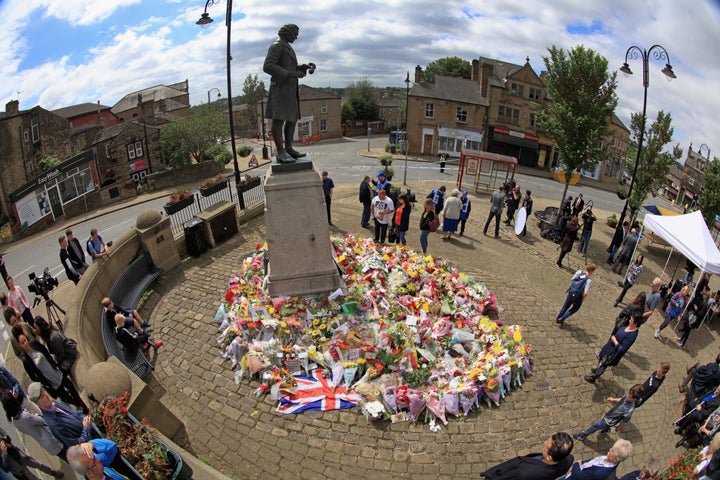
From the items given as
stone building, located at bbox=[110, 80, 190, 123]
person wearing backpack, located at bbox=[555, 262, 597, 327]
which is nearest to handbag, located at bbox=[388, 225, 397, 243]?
person wearing backpack, located at bbox=[555, 262, 597, 327]

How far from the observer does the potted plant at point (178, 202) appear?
1262cm

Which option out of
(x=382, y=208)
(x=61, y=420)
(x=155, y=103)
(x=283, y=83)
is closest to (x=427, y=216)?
(x=382, y=208)

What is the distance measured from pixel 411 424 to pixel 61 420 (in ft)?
15.3

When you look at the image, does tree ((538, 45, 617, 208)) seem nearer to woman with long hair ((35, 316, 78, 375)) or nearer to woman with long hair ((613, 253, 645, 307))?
woman with long hair ((613, 253, 645, 307))

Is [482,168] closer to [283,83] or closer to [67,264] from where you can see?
[283,83]

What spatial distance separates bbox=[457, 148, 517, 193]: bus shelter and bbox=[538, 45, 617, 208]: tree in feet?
15.8

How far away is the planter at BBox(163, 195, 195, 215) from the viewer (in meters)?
12.5

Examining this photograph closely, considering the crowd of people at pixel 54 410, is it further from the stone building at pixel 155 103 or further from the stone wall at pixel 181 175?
the stone building at pixel 155 103

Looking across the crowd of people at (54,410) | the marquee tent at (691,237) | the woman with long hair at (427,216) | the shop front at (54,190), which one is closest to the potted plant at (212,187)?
the crowd of people at (54,410)

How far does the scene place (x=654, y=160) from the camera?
1764 centimetres

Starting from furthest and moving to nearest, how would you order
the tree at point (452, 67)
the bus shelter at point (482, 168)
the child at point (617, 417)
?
the tree at point (452, 67) → the bus shelter at point (482, 168) → the child at point (617, 417)

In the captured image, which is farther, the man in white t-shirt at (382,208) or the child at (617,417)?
the man in white t-shirt at (382,208)

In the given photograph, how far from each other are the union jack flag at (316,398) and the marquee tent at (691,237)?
9.29 m

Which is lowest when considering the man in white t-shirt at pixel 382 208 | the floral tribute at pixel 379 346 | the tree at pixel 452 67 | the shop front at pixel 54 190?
the shop front at pixel 54 190
